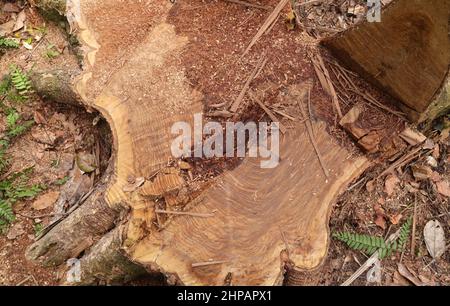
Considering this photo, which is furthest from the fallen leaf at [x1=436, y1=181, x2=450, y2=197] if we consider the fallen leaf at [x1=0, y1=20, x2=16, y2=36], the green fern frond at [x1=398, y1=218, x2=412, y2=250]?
the fallen leaf at [x1=0, y1=20, x2=16, y2=36]

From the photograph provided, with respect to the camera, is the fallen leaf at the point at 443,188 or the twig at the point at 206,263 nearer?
the twig at the point at 206,263

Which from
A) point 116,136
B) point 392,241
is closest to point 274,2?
point 116,136

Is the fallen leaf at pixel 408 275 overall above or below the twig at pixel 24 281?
below

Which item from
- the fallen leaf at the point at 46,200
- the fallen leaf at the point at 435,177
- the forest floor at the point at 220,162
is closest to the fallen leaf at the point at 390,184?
the forest floor at the point at 220,162

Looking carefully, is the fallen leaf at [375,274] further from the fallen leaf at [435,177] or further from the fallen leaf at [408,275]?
the fallen leaf at [435,177]

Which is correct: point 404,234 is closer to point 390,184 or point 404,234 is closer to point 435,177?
point 390,184

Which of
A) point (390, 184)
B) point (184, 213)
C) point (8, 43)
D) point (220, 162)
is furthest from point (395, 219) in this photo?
point (8, 43)
